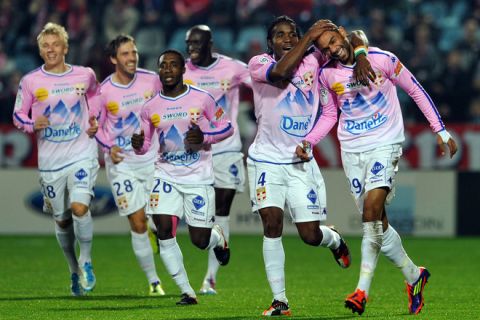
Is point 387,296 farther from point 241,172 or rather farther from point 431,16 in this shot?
point 431,16

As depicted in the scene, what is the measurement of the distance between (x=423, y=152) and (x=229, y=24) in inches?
204

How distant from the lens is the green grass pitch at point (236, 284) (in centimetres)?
1035

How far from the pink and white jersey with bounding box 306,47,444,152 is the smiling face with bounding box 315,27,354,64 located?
14 centimetres

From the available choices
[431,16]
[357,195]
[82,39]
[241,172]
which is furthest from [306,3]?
[357,195]

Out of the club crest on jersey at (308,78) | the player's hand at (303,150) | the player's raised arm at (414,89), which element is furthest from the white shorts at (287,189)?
the player's raised arm at (414,89)

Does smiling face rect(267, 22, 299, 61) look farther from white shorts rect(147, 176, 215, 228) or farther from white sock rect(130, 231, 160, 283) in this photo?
white sock rect(130, 231, 160, 283)

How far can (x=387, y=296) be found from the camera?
1202 cm

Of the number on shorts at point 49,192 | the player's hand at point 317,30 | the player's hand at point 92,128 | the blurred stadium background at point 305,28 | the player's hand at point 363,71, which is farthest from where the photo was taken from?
the blurred stadium background at point 305,28

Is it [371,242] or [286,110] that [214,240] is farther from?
[371,242]

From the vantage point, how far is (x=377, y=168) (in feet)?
32.7

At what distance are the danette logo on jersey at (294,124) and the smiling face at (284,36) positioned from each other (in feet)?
1.78

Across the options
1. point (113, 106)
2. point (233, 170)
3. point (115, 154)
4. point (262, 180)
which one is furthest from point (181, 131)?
point (233, 170)

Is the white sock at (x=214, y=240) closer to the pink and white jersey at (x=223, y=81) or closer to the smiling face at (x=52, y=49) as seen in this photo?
the pink and white jersey at (x=223, y=81)

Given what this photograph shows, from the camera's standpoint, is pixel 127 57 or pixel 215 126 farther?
pixel 127 57
